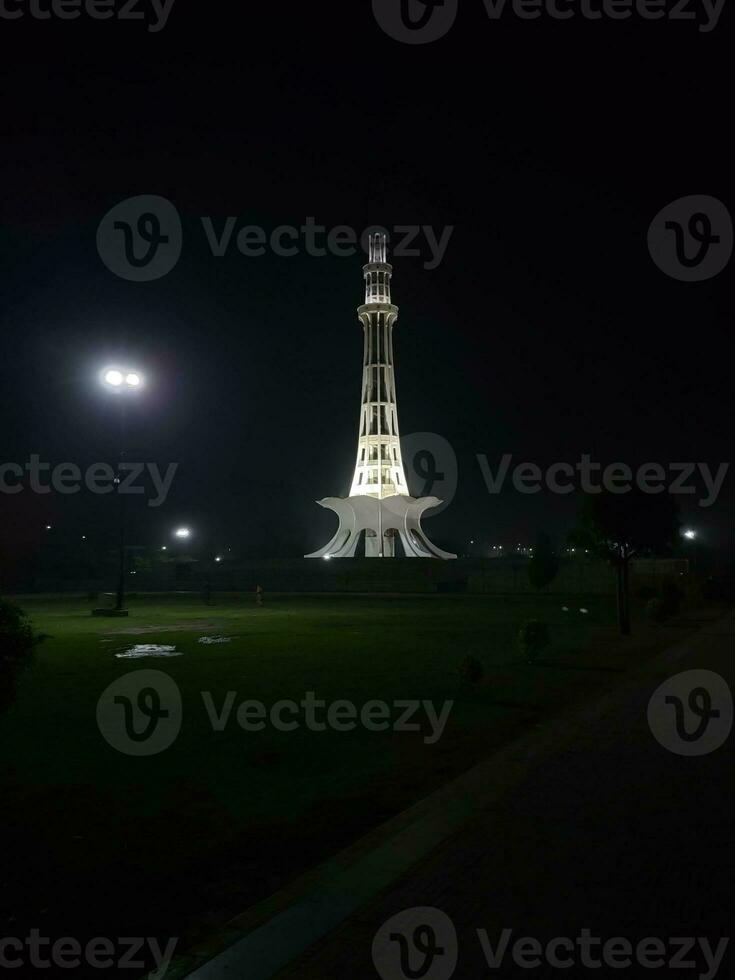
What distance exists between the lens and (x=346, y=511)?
66.7m

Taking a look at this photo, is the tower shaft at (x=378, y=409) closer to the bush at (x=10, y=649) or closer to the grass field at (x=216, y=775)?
the grass field at (x=216, y=775)

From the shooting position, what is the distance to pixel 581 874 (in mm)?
5066

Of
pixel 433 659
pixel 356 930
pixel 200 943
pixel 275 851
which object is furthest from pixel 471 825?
pixel 433 659

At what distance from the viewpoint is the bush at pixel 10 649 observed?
260 inches

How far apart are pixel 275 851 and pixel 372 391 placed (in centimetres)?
6131

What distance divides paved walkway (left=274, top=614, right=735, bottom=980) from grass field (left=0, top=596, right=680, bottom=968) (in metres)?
0.82

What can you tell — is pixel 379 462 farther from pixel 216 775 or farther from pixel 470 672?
pixel 216 775

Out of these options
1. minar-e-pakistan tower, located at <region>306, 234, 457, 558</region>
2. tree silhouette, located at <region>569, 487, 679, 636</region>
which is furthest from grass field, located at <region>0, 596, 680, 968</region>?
minar-e-pakistan tower, located at <region>306, 234, 457, 558</region>

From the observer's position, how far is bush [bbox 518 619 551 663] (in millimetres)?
15023

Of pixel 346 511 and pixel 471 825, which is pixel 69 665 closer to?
pixel 471 825

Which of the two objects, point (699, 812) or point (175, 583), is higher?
point (175, 583)

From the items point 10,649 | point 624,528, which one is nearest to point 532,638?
point 624,528

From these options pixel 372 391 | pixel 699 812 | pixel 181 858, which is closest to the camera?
pixel 181 858

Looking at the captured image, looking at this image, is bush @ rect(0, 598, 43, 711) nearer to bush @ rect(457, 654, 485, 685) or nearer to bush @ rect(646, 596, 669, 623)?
bush @ rect(457, 654, 485, 685)
